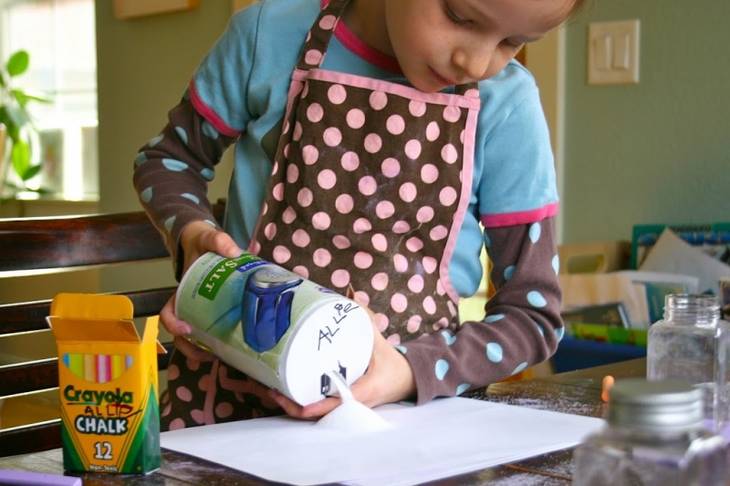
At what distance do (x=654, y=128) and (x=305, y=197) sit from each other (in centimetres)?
124

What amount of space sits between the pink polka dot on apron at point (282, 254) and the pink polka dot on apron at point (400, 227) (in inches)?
4.1

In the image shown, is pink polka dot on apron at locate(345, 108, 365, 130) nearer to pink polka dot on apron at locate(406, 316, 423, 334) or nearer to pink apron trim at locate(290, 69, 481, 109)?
pink apron trim at locate(290, 69, 481, 109)

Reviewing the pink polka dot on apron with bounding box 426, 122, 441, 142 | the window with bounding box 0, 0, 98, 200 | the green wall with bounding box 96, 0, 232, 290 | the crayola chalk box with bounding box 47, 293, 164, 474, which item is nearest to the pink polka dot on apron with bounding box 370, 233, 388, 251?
the pink polka dot on apron with bounding box 426, 122, 441, 142

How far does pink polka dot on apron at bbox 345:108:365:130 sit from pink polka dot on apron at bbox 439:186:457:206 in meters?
0.10

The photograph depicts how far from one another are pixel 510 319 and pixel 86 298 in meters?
0.45

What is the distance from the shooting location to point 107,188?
3.30 metres

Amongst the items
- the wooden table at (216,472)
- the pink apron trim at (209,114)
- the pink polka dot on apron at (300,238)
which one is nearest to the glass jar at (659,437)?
the wooden table at (216,472)

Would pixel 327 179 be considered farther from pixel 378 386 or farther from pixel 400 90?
pixel 378 386

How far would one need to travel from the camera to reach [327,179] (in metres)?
0.99

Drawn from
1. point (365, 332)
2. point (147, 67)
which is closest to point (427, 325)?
point (365, 332)

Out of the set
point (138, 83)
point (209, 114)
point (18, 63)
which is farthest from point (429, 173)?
point (18, 63)

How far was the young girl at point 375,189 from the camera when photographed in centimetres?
98

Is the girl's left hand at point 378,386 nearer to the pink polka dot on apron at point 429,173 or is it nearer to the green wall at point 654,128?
the pink polka dot on apron at point 429,173

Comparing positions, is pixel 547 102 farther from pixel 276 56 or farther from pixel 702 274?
pixel 276 56
